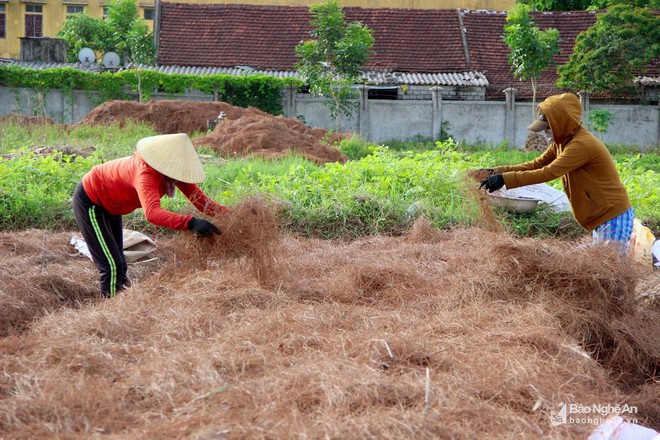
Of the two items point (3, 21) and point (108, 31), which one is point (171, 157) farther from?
point (3, 21)

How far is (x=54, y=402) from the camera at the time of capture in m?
3.21

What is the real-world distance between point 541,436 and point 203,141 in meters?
11.1

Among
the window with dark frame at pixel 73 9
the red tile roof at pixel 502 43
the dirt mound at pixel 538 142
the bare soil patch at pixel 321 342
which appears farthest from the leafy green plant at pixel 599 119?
the window with dark frame at pixel 73 9

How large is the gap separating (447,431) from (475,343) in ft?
3.62

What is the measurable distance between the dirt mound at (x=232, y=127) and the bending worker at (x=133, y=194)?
6.76 meters

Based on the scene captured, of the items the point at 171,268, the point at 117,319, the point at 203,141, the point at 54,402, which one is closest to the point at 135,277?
the point at 171,268

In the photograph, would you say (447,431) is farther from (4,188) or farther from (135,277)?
(4,188)

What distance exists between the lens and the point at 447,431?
3.01 meters

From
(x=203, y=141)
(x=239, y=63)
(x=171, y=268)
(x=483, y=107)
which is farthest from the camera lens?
(x=239, y=63)

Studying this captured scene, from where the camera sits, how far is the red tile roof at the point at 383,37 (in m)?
24.0

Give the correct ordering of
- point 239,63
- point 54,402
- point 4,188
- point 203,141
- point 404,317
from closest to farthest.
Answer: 1. point 54,402
2. point 404,317
3. point 4,188
4. point 203,141
5. point 239,63

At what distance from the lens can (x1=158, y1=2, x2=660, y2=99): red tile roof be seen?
947 inches

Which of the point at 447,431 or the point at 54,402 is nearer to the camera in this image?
the point at 447,431

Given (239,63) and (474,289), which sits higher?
(239,63)
